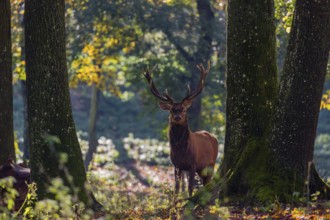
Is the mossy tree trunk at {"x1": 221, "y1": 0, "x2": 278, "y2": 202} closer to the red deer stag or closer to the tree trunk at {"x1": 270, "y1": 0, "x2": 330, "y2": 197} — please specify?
the tree trunk at {"x1": 270, "y1": 0, "x2": 330, "y2": 197}

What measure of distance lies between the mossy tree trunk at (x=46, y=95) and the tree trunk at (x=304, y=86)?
3.13 meters

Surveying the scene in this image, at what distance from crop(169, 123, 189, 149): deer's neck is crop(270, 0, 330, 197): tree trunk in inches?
206

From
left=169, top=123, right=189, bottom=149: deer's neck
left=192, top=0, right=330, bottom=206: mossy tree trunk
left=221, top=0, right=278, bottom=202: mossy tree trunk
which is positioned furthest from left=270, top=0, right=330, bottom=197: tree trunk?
left=169, top=123, right=189, bottom=149: deer's neck

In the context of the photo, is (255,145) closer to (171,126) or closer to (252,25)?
(252,25)

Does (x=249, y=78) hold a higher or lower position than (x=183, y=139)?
higher

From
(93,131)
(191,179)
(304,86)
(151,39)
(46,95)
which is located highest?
(151,39)

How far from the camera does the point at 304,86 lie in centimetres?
947

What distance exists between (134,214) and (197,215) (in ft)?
2.94

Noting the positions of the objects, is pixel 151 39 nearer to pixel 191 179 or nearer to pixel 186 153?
pixel 186 153

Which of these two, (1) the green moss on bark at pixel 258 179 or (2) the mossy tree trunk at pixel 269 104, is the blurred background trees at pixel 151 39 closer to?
(2) the mossy tree trunk at pixel 269 104

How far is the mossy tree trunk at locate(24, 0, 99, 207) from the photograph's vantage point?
1043 centimetres

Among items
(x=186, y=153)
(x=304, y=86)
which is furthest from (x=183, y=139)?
(x=304, y=86)

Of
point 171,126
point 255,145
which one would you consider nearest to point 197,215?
point 255,145

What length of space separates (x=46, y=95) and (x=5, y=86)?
2.45 meters
